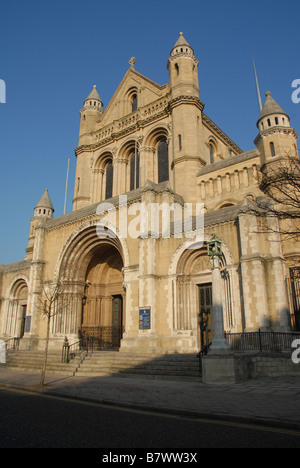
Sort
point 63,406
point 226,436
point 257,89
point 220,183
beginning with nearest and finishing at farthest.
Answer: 1. point 226,436
2. point 63,406
3. point 220,183
4. point 257,89

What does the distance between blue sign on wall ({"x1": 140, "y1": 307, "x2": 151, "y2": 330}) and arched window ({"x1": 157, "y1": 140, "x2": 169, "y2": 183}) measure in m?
13.5

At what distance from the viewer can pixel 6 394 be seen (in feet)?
34.6

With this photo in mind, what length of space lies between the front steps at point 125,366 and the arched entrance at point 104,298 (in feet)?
16.8

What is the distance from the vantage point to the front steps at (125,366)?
1366 cm

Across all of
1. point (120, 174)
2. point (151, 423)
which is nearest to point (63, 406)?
point (151, 423)

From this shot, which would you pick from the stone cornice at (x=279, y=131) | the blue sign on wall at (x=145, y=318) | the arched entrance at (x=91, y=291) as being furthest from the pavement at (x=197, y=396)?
the stone cornice at (x=279, y=131)

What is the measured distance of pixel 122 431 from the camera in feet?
19.3

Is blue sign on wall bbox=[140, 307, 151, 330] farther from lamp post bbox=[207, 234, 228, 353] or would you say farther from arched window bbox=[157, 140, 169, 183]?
arched window bbox=[157, 140, 169, 183]

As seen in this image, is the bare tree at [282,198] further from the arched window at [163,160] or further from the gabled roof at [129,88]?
the gabled roof at [129,88]

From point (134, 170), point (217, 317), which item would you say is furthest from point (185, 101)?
point (217, 317)

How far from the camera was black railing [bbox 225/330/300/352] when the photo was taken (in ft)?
46.4

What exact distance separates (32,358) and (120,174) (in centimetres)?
1753

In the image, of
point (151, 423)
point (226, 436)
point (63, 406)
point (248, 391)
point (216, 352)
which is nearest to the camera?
point (226, 436)
